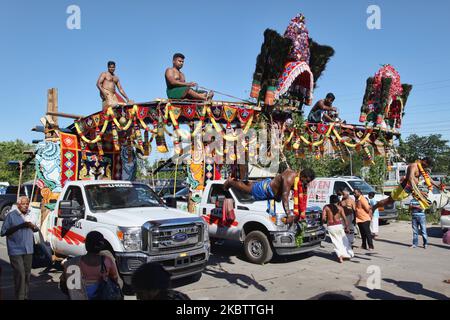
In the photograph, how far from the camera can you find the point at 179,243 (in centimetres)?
629

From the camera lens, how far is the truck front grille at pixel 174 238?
19.7 ft

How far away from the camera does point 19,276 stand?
530 cm

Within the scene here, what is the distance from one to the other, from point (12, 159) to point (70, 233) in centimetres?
3571

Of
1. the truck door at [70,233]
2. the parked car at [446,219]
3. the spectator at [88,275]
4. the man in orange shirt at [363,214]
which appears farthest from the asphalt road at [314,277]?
the spectator at [88,275]

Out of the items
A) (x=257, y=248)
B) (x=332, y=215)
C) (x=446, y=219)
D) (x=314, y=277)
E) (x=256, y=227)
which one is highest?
(x=332, y=215)

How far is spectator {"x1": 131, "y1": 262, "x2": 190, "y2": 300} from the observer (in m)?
2.71

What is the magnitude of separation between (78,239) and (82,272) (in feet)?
10.6

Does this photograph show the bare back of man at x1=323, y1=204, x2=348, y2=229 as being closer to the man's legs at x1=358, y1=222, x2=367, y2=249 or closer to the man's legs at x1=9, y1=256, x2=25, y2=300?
the man's legs at x1=358, y1=222, x2=367, y2=249

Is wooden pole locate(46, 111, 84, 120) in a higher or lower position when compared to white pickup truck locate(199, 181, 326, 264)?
higher

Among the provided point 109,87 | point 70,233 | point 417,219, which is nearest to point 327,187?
point 417,219

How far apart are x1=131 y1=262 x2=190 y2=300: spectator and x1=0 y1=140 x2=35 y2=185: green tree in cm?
3434

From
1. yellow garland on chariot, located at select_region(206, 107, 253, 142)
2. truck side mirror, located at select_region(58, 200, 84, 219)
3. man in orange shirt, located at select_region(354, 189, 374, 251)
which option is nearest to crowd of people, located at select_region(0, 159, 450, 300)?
man in orange shirt, located at select_region(354, 189, 374, 251)

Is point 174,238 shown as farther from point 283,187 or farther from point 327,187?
point 327,187

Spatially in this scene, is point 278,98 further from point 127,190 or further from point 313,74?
point 127,190
